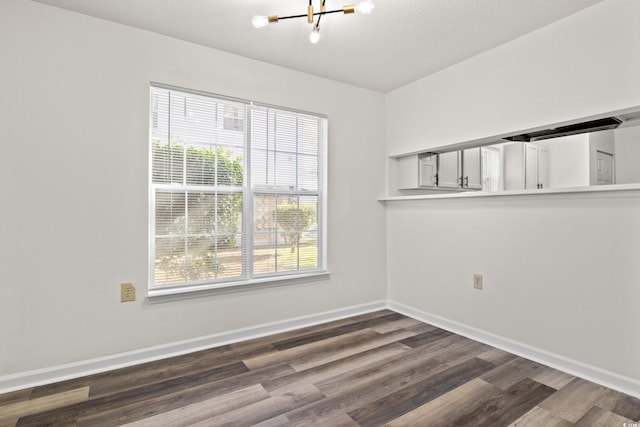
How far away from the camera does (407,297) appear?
3602mm

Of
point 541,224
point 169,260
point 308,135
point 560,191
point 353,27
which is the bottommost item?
point 169,260

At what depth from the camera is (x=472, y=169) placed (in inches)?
140

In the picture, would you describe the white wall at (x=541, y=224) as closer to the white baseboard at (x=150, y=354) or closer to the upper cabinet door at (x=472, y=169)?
the upper cabinet door at (x=472, y=169)

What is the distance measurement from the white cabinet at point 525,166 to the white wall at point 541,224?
0.60 ft

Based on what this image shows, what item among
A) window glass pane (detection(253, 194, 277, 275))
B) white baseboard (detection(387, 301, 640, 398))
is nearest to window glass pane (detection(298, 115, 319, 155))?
window glass pane (detection(253, 194, 277, 275))

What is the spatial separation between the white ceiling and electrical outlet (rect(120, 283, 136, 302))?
74.1 inches

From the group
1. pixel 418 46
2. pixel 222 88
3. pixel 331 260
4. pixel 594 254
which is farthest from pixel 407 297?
pixel 222 88

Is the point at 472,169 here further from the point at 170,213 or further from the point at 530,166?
the point at 170,213

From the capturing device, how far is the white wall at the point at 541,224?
2088 millimetres

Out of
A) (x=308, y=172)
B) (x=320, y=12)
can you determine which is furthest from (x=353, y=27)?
(x=308, y=172)

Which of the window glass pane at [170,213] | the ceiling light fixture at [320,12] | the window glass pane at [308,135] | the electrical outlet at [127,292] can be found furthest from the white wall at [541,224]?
the electrical outlet at [127,292]

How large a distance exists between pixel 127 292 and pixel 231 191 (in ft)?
3.57

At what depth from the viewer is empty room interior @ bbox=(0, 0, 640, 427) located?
206 cm

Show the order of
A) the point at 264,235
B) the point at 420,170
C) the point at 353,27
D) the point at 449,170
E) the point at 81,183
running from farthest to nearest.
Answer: the point at 449,170 → the point at 420,170 → the point at 264,235 → the point at 353,27 → the point at 81,183
